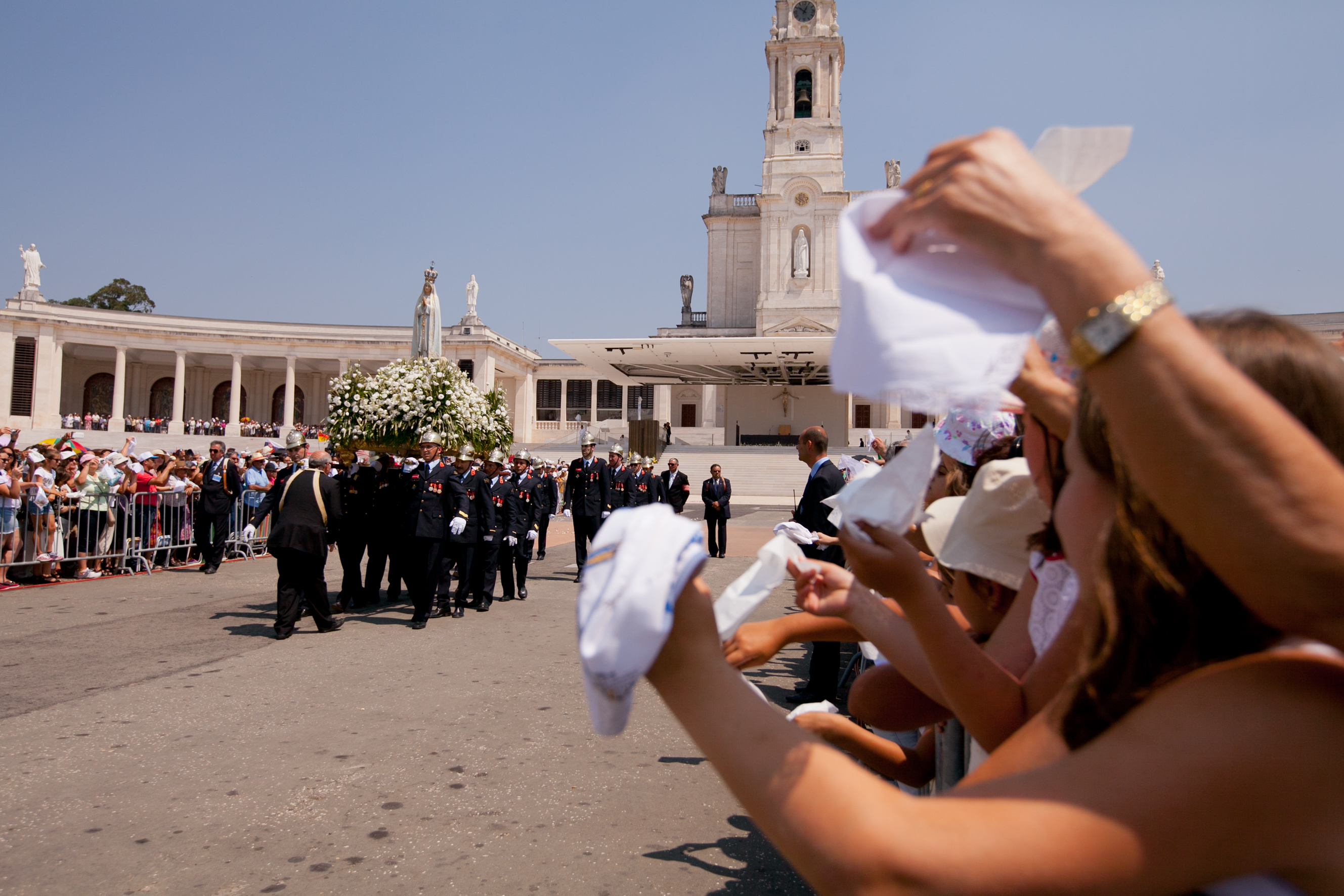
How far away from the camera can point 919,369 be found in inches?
31.9

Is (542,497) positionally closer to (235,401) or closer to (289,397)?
(289,397)

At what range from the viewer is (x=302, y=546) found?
24.9 feet

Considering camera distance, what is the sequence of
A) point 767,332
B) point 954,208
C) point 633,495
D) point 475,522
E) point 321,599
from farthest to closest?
point 767,332
point 633,495
point 475,522
point 321,599
point 954,208

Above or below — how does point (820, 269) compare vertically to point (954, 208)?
above

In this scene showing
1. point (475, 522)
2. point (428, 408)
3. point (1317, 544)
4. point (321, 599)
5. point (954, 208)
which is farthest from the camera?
point (428, 408)

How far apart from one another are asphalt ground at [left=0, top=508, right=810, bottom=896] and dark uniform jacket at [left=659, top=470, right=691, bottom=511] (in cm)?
793

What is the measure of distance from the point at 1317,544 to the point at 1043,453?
697 mm

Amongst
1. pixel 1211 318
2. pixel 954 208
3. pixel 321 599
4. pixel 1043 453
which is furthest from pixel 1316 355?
pixel 321 599

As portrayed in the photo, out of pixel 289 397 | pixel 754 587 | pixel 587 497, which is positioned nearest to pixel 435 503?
pixel 587 497

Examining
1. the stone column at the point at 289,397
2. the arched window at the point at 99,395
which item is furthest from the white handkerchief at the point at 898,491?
the arched window at the point at 99,395

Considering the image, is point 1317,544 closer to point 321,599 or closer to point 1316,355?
point 1316,355

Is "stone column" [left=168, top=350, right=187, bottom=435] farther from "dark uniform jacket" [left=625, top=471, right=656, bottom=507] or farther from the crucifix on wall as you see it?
"dark uniform jacket" [left=625, top=471, right=656, bottom=507]

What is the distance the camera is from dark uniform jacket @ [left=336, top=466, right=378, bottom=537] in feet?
32.1

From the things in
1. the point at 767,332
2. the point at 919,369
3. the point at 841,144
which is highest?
the point at 841,144
